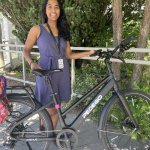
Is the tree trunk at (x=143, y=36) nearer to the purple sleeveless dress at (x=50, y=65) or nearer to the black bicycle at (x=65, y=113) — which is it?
the black bicycle at (x=65, y=113)

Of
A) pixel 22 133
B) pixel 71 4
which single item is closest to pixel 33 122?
pixel 22 133

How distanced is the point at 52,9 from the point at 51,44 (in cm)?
41

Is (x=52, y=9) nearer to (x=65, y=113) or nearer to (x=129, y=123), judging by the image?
(x=65, y=113)

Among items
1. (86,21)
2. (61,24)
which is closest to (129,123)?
(61,24)

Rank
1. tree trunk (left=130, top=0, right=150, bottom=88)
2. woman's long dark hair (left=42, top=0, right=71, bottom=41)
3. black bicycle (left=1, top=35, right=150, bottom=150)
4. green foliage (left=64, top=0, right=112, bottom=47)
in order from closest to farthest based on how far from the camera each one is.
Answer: black bicycle (left=1, top=35, right=150, bottom=150), woman's long dark hair (left=42, top=0, right=71, bottom=41), tree trunk (left=130, top=0, right=150, bottom=88), green foliage (left=64, top=0, right=112, bottom=47)

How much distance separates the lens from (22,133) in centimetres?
169

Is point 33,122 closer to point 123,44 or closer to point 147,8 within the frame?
point 123,44

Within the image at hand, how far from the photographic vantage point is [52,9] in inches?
66.2

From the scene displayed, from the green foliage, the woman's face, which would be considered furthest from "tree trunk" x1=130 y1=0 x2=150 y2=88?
the woman's face

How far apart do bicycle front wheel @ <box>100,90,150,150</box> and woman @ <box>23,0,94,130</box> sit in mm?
627

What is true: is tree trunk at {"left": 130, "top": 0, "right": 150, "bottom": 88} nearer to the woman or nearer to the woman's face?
the woman

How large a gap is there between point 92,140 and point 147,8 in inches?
92.9

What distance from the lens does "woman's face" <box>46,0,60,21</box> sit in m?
1.68

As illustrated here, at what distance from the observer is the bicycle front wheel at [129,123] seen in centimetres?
166
